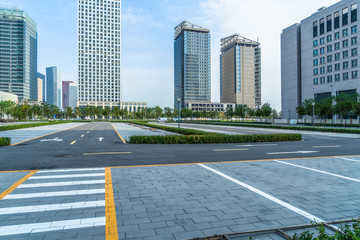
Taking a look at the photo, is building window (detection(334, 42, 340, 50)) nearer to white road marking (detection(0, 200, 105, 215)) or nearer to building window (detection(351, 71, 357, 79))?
building window (detection(351, 71, 357, 79))

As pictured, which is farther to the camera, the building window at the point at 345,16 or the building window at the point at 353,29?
the building window at the point at 345,16

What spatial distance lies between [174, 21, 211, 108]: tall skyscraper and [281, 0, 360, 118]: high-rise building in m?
103

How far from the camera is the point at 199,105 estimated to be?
548 ft

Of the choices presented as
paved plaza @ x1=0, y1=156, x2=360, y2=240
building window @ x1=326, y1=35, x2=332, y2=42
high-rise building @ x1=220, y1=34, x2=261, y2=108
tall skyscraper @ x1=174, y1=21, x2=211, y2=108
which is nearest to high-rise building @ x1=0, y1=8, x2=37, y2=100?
tall skyscraper @ x1=174, y1=21, x2=211, y2=108

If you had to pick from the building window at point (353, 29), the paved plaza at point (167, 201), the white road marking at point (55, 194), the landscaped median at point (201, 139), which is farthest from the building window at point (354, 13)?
the white road marking at point (55, 194)

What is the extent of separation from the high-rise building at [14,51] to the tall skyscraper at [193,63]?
116 metres

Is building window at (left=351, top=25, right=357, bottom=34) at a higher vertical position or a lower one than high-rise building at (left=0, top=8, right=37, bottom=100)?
lower

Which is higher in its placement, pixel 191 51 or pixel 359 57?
pixel 191 51

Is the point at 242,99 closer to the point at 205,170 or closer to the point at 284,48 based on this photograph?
the point at 284,48

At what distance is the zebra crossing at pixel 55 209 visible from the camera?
12.8ft

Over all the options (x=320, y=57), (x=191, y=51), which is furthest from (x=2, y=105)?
(x=191, y=51)

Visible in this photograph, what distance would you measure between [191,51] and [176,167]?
18387cm

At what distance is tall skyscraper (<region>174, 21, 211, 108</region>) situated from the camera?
183m

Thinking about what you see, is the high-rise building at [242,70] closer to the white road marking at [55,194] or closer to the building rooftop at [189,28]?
the building rooftop at [189,28]
